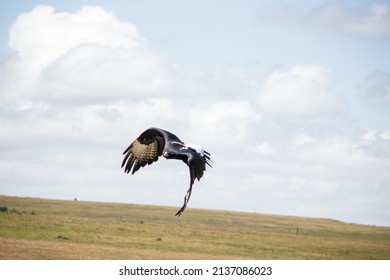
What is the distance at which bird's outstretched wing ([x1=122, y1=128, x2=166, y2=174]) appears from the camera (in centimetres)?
2152

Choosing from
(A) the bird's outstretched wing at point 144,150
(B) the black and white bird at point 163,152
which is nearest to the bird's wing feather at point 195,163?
(B) the black and white bird at point 163,152

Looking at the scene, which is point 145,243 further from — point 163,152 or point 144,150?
point 163,152

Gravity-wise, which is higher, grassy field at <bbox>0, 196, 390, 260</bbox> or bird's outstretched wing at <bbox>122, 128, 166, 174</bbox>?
bird's outstretched wing at <bbox>122, 128, 166, 174</bbox>

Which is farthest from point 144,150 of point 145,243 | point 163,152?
point 145,243

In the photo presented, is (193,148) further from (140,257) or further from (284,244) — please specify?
(284,244)

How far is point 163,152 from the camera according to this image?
17469 millimetres

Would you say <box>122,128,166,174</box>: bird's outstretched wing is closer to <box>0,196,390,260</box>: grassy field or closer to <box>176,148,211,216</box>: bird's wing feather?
<box>176,148,211,216</box>: bird's wing feather

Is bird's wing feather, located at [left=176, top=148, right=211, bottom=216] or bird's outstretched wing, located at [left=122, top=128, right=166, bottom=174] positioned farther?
bird's outstretched wing, located at [left=122, top=128, right=166, bottom=174]

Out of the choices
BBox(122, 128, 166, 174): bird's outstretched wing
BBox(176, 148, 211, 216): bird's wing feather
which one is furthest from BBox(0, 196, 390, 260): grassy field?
BBox(176, 148, 211, 216): bird's wing feather

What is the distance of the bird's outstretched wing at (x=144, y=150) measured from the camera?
21.5 metres

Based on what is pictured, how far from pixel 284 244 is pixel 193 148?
4994cm

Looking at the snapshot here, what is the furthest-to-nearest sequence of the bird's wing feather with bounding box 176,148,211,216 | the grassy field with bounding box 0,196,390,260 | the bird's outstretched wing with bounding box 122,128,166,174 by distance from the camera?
the grassy field with bounding box 0,196,390,260 < the bird's outstretched wing with bounding box 122,128,166,174 < the bird's wing feather with bounding box 176,148,211,216
